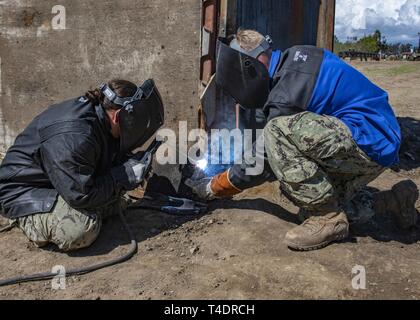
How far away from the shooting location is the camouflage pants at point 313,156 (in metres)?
Result: 3.09

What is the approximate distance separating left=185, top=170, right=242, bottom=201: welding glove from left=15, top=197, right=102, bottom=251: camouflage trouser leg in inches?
34.6

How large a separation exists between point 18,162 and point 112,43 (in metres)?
1.90

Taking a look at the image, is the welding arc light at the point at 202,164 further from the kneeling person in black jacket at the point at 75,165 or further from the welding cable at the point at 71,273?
the welding cable at the point at 71,273

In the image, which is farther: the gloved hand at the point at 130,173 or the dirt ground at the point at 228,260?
the gloved hand at the point at 130,173

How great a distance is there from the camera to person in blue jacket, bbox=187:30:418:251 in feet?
10.2

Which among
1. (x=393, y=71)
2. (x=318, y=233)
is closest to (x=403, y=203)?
(x=318, y=233)

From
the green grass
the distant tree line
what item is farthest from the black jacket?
the distant tree line

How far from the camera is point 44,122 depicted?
10.6 ft

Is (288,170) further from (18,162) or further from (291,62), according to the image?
(18,162)

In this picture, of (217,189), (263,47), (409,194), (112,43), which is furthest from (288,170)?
(112,43)

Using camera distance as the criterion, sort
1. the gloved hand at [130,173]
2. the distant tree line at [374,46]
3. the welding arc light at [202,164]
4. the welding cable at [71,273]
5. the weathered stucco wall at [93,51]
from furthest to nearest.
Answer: the distant tree line at [374,46], the weathered stucco wall at [93,51], the welding arc light at [202,164], the gloved hand at [130,173], the welding cable at [71,273]

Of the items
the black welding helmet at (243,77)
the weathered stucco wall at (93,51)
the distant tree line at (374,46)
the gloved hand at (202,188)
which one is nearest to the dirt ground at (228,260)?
the gloved hand at (202,188)

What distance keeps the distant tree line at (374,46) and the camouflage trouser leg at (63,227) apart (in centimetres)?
4683

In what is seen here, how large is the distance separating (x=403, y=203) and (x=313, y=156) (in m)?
1.01
